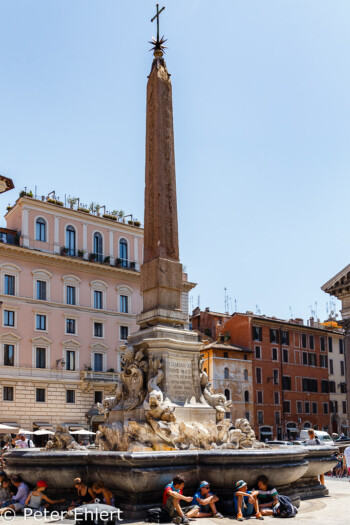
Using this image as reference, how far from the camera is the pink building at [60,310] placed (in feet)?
127

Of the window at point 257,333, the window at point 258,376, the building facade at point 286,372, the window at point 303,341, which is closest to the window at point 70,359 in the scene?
the building facade at point 286,372

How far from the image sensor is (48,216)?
42062 mm

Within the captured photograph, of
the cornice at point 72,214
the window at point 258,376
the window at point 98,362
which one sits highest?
the cornice at point 72,214

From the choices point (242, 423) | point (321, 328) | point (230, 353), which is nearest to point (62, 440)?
point (242, 423)

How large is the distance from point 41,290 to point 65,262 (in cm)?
244

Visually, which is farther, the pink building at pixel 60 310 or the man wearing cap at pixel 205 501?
the pink building at pixel 60 310

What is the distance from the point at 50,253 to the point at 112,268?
192 inches

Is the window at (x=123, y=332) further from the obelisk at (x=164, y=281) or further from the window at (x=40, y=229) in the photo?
the obelisk at (x=164, y=281)

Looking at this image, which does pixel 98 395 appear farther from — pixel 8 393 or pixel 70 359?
pixel 8 393

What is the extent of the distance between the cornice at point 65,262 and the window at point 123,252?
1015 mm

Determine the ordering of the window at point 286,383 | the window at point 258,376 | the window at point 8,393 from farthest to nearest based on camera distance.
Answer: the window at point 286,383 → the window at point 258,376 → the window at point 8,393

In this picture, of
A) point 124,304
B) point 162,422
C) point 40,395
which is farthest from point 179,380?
point 124,304

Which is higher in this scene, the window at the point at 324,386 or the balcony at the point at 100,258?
the balcony at the point at 100,258

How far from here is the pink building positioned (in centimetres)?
3856
